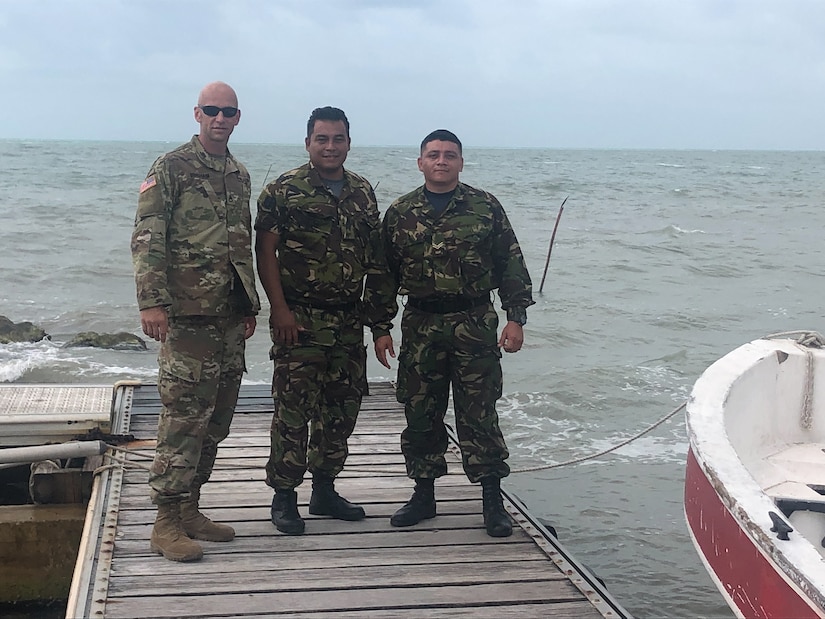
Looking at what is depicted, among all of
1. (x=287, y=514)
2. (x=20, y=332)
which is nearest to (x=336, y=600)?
(x=287, y=514)

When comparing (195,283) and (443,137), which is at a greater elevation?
(443,137)

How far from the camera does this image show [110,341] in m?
12.1

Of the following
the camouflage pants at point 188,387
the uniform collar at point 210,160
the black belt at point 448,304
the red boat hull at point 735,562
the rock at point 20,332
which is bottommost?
the rock at point 20,332

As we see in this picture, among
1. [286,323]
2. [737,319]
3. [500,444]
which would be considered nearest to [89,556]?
[286,323]

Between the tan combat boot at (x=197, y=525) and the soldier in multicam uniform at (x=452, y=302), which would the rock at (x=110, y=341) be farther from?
the soldier in multicam uniform at (x=452, y=302)

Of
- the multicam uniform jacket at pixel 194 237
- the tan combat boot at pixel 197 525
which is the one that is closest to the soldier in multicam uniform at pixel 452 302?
the multicam uniform jacket at pixel 194 237

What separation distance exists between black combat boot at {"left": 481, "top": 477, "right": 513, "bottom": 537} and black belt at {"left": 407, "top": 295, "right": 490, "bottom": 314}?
2.61ft

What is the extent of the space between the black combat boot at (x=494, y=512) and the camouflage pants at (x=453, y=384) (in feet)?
0.17

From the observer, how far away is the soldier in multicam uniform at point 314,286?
3.73 metres

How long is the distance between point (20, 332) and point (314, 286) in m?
10.1

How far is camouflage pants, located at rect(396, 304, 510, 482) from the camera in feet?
12.7

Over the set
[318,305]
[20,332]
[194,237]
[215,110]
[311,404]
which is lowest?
[20,332]

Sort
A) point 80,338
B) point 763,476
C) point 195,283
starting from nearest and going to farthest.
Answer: point 195,283 → point 763,476 → point 80,338

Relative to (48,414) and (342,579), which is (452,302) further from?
(48,414)
